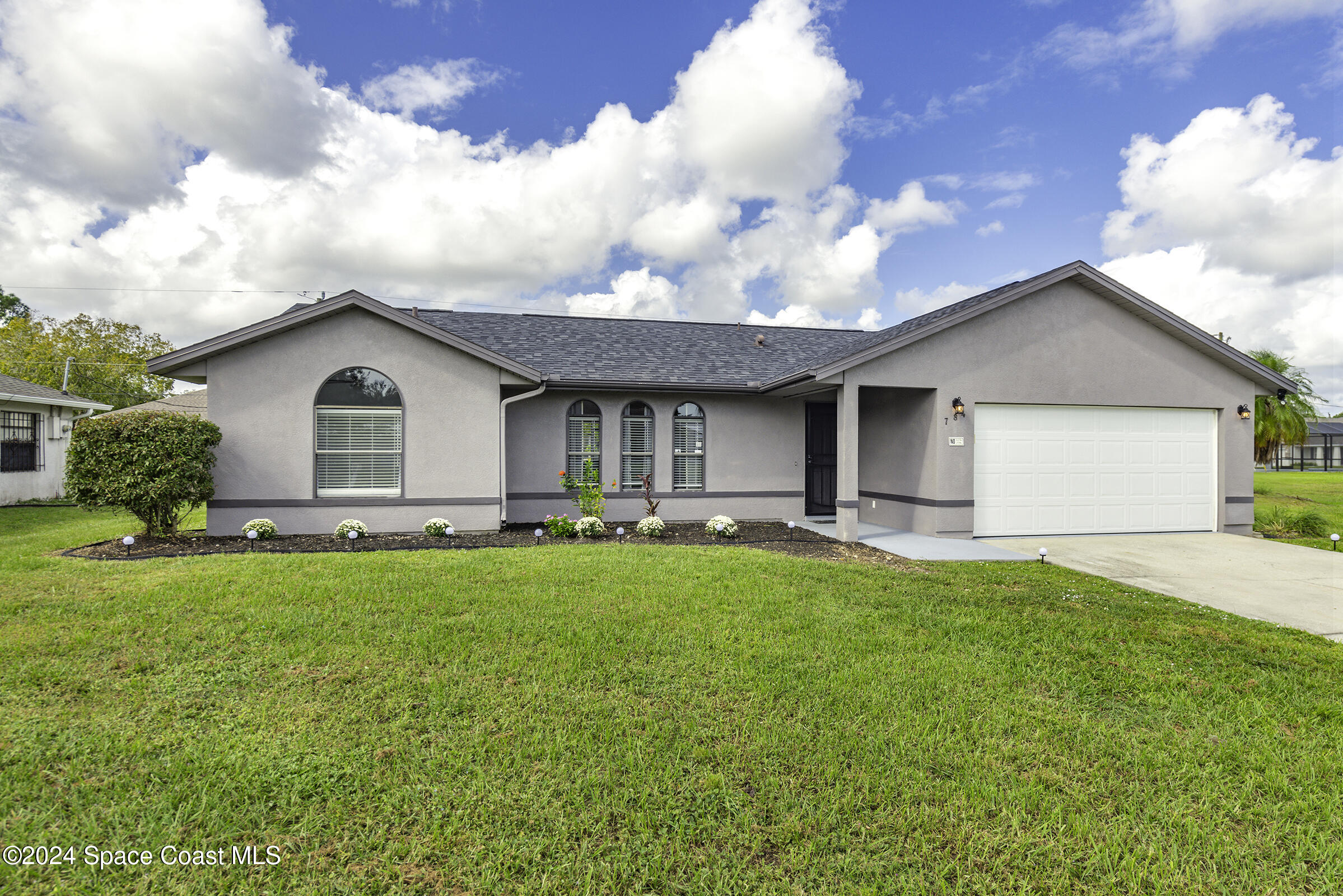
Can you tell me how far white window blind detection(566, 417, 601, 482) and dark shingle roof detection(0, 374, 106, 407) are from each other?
49.3 feet

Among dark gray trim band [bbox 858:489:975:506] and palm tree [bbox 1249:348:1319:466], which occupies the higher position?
Answer: palm tree [bbox 1249:348:1319:466]

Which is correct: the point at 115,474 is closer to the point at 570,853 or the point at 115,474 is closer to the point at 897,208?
the point at 570,853

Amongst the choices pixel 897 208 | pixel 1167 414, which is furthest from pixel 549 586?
pixel 897 208

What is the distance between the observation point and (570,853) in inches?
99.8

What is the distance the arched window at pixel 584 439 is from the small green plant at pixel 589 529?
1.75m

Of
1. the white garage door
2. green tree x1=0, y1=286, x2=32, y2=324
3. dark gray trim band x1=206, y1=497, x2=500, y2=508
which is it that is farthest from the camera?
green tree x1=0, y1=286, x2=32, y2=324

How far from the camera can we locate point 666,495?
12.1 metres

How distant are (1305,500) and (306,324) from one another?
26.7 metres

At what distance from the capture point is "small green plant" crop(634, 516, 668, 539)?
10234 millimetres

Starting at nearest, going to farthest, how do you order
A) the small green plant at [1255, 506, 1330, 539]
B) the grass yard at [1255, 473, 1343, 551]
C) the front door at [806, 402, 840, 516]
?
1. the small green plant at [1255, 506, 1330, 539]
2. the grass yard at [1255, 473, 1343, 551]
3. the front door at [806, 402, 840, 516]

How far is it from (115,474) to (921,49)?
1577 cm

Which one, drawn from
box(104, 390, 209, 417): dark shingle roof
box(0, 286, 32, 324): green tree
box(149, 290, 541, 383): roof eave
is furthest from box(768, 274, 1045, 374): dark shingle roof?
box(0, 286, 32, 324): green tree

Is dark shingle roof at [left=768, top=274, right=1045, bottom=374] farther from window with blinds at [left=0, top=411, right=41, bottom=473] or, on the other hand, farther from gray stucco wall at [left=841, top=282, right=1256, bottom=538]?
window with blinds at [left=0, top=411, right=41, bottom=473]

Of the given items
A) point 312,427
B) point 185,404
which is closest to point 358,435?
point 312,427
